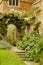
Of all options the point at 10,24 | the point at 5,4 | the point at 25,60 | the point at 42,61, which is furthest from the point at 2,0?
the point at 42,61

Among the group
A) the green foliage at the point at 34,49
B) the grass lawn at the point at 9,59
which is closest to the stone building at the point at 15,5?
the green foliage at the point at 34,49

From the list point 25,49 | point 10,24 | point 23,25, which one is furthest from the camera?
point 10,24

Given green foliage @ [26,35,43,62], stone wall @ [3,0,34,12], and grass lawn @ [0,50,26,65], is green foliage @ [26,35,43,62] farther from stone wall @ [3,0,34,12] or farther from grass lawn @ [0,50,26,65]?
stone wall @ [3,0,34,12]

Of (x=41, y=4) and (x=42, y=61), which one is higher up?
(x=41, y=4)

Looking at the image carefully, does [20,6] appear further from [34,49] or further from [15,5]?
[34,49]

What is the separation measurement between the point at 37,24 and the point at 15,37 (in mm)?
5865

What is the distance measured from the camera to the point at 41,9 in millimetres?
18281

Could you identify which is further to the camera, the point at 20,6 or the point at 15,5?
the point at 15,5

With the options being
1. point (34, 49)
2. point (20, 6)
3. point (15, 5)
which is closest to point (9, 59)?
point (34, 49)

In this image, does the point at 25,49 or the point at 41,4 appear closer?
the point at 25,49

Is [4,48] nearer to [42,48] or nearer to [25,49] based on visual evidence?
[25,49]

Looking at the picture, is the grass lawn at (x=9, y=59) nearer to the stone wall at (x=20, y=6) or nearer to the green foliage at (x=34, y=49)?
the green foliage at (x=34, y=49)

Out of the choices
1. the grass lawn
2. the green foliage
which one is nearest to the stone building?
the green foliage

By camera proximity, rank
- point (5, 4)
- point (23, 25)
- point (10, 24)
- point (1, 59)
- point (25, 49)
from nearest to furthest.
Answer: point (1, 59)
point (25, 49)
point (23, 25)
point (10, 24)
point (5, 4)
